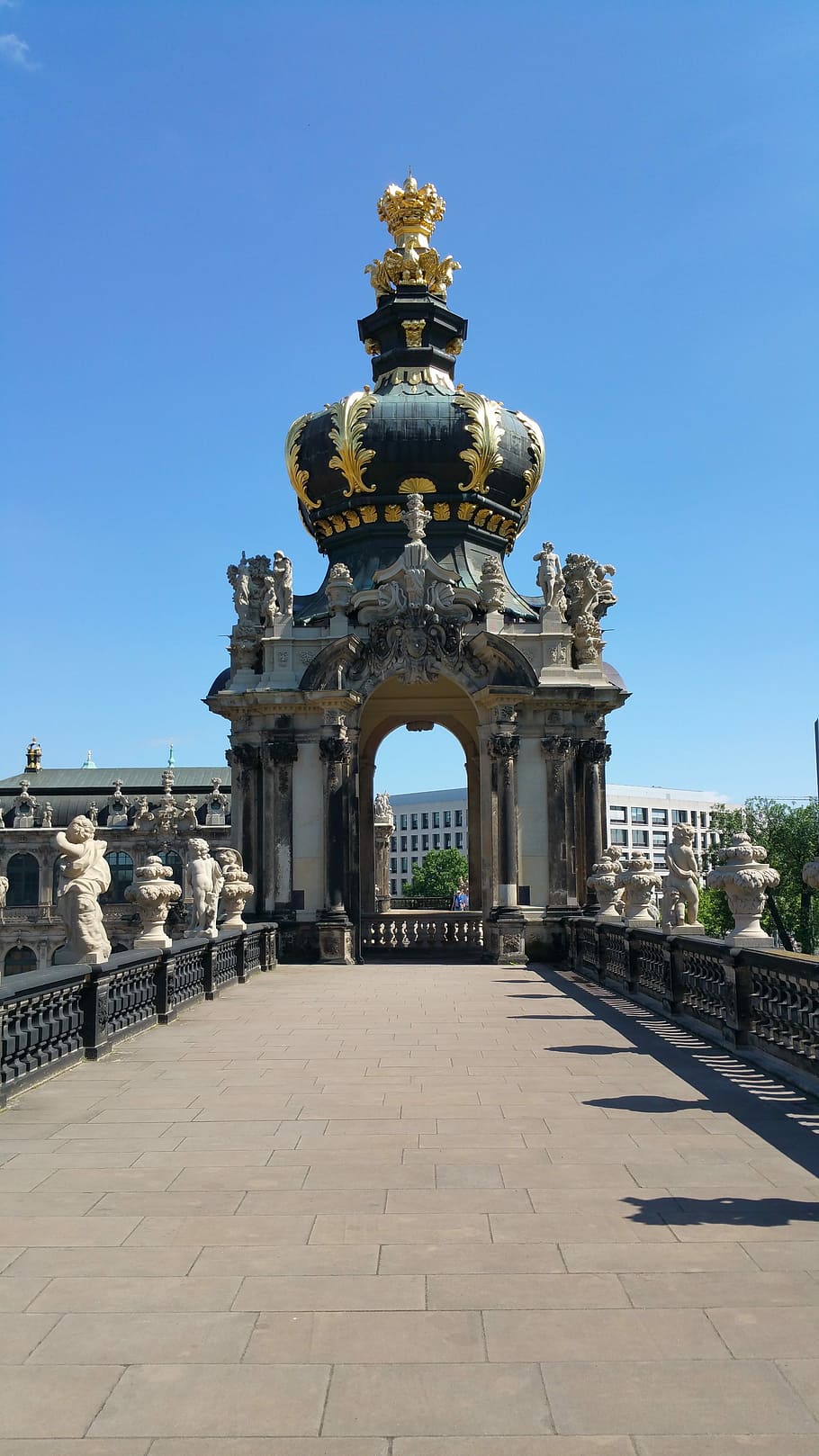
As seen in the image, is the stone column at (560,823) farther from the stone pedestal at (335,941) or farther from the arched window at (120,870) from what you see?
the arched window at (120,870)

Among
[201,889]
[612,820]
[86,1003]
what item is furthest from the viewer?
[612,820]

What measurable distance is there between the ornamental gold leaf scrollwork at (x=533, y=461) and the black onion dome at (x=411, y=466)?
0.12ft

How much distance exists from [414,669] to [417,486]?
6.38 m

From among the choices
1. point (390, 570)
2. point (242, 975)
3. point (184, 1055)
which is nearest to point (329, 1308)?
point (184, 1055)

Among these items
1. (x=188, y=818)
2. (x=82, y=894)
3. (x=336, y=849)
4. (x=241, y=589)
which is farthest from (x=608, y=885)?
(x=188, y=818)

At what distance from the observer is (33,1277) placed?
604cm

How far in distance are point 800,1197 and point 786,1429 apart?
10.4 ft

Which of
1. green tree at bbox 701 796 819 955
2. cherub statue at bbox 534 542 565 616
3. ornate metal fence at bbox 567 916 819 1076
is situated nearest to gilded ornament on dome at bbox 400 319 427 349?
cherub statue at bbox 534 542 565 616

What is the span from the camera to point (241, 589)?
105ft

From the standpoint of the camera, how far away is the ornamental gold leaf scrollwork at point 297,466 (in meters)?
34.6

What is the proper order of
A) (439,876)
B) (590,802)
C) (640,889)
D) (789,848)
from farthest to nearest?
(439,876), (789,848), (590,802), (640,889)

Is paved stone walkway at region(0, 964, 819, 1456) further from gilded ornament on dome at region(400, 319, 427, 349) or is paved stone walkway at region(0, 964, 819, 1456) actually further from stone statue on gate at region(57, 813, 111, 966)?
gilded ornament on dome at region(400, 319, 427, 349)

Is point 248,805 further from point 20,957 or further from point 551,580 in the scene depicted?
point 20,957

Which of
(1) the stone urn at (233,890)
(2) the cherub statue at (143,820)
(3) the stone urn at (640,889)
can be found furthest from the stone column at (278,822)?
(2) the cherub statue at (143,820)
